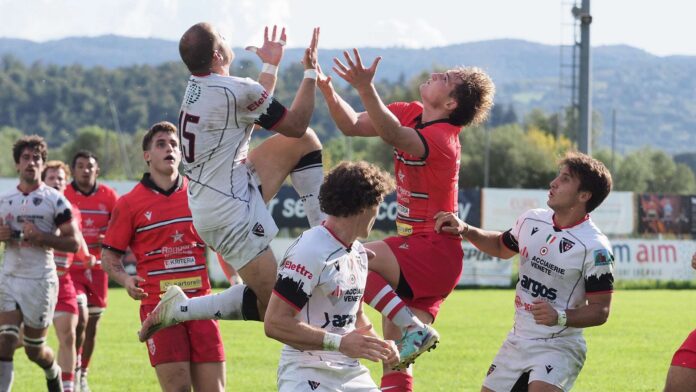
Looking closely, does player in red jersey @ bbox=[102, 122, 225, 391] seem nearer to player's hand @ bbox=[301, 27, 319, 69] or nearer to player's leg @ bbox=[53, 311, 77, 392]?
player's hand @ bbox=[301, 27, 319, 69]

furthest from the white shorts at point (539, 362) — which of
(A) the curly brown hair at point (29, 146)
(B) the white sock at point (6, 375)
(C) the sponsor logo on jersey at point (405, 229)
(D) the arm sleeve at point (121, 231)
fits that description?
(A) the curly brown hair at point (29, 146)

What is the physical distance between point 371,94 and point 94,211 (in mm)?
8331

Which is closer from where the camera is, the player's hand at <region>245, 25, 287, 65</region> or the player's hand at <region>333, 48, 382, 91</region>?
the player's hand at <region>333, 48, 382, 91</region>

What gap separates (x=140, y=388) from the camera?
46.1ft

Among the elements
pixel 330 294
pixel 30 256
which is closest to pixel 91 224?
pixel 30 256

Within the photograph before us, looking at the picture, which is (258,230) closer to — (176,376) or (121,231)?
(176,376)

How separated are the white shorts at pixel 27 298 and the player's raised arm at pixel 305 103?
214 inches

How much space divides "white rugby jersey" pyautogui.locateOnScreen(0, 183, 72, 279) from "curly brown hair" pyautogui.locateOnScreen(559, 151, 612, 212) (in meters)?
5.99

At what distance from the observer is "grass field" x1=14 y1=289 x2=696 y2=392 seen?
14.7 metres

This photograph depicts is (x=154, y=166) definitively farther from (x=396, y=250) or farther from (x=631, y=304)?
(x=631, y=304)

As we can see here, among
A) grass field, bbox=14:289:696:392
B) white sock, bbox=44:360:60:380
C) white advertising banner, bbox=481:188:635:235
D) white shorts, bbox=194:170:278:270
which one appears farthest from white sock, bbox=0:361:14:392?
white advertising banner, bbox=481:188:635:235

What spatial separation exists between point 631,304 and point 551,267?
21470mm

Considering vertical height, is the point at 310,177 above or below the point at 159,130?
below

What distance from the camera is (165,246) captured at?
31.0 ft
